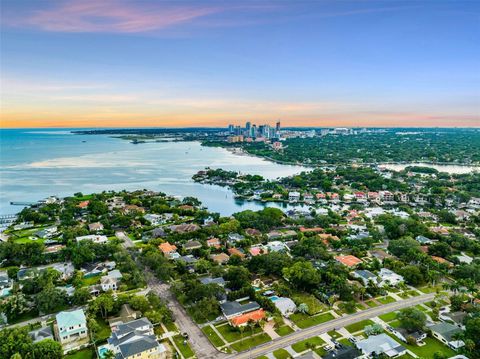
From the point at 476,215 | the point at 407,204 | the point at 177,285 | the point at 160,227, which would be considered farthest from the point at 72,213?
the point at 476,215

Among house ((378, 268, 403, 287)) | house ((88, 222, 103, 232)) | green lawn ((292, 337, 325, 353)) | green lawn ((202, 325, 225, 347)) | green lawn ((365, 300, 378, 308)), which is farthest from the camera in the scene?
house ((88, 222, 103, 232))

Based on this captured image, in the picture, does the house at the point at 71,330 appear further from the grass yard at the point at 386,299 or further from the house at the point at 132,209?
the house at the point at 132,209

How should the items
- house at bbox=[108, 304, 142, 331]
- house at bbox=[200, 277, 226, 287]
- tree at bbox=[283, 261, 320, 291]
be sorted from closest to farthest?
house at bbox=[108, 304, 142, 331]
tree at bbox=[283, 261, 320, 291]
house at bbox=[200, 277, 226, 287]

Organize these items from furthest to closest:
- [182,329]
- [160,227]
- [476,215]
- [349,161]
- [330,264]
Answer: [349,161]
[476,215]
[160,227]
[330,264]
[182,329]

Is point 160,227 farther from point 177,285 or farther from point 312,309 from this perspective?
point 312,309

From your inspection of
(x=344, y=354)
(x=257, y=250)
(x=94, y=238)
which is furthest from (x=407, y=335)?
(x=94, y=238)

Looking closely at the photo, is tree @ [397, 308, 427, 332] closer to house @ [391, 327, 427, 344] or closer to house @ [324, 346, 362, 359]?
house @ [391, 327, 427, 344]

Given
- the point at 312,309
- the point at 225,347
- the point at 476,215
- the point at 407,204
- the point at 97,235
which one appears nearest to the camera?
the point at 225,347

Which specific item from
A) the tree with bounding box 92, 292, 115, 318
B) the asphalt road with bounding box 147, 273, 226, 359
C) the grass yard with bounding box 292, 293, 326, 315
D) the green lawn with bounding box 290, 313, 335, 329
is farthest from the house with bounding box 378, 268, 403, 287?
the tree with bounding box 92, 292, 115, 318
